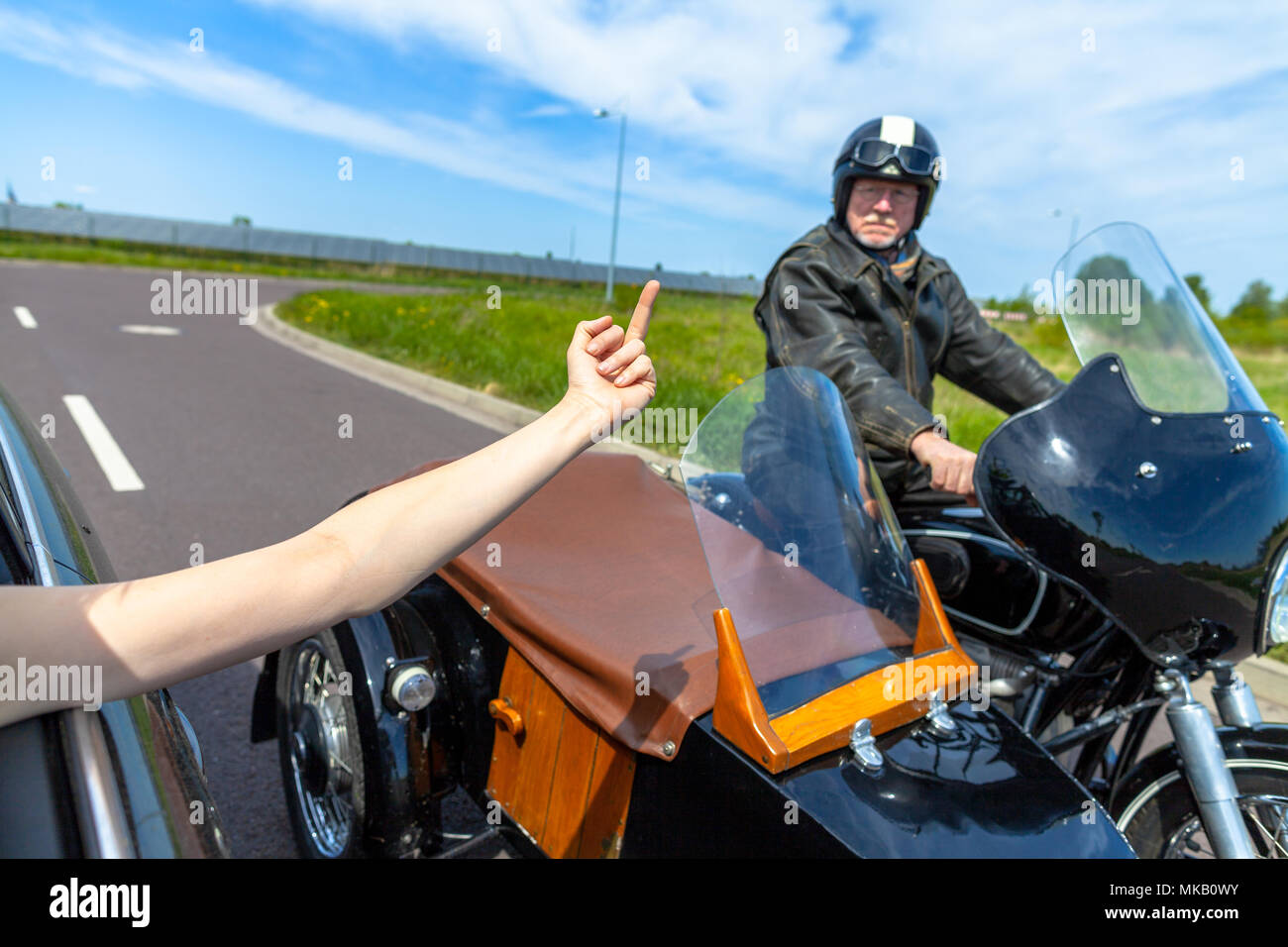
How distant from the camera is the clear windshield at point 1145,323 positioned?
2.19m

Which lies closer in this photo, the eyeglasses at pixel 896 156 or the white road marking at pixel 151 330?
the eyeglasses at pixel 896 156

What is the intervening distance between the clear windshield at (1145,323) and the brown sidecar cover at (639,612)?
1.03m

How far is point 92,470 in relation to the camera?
595cm

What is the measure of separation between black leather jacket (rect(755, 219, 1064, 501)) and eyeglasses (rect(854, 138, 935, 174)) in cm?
28

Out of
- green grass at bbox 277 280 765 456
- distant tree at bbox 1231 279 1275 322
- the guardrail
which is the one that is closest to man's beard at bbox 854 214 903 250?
green grass at bbox 277 280 765 456

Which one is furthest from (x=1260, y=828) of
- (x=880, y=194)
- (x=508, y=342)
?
(x=508, y=342)

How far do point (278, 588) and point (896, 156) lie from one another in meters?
2.59

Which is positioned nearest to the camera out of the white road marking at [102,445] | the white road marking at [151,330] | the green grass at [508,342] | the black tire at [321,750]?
the black tire at [321,750]

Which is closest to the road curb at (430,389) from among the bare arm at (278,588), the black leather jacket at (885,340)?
the black leather jacket at (885,340)

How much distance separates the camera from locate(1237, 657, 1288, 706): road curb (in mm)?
3930

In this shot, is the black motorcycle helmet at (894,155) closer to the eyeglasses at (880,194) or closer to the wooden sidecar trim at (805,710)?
the eyeglasses at (880,194)

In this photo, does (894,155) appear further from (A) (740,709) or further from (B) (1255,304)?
(B) (1255,304)
